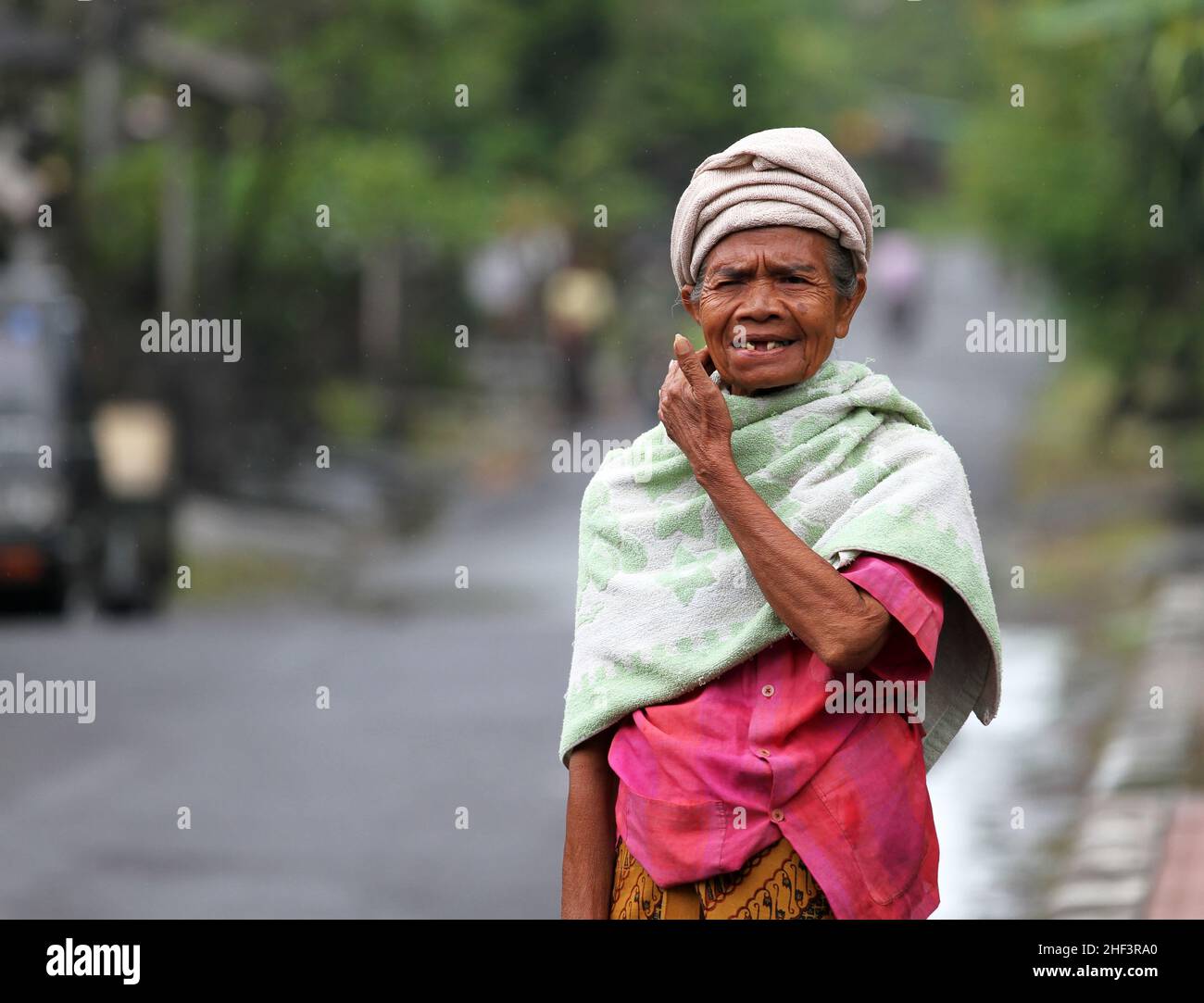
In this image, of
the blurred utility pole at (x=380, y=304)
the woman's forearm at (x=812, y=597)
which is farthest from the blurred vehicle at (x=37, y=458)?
the blurred utility pole at (x=380, y=304)

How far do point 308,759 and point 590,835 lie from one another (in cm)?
683

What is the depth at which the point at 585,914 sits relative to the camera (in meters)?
2.68

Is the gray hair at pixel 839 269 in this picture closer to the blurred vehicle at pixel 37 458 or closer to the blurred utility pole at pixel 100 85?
the blurred vehicle at pixel 37 458

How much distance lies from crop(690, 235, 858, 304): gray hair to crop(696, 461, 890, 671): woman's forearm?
0.35 meters

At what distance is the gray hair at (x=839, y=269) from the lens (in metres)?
2.61

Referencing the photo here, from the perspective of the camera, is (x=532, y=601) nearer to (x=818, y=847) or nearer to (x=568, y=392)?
(x=818, y=847)

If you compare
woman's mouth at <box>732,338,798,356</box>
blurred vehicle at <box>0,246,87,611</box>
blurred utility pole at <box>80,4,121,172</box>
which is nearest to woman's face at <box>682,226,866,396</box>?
woman's mouth at <box>732,338,798,356</box>

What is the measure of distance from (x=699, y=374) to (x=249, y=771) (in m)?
6.86

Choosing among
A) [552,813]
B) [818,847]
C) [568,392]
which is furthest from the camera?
[568,392]

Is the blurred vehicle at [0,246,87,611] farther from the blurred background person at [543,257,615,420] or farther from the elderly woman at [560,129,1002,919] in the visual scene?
the blurred background person at [543,257,615,420]

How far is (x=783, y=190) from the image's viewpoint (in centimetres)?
256
